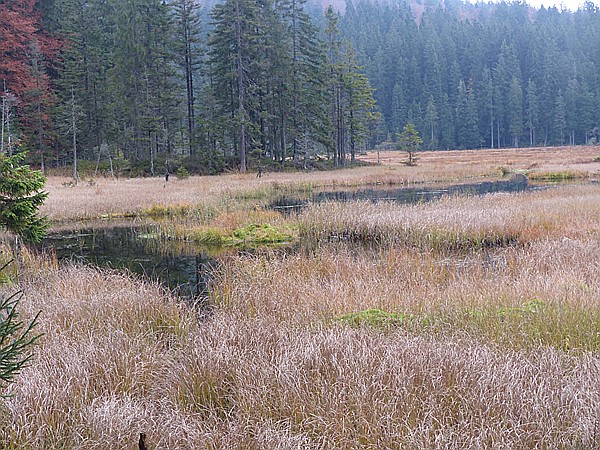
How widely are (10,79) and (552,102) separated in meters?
82.5

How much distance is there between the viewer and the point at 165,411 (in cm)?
444

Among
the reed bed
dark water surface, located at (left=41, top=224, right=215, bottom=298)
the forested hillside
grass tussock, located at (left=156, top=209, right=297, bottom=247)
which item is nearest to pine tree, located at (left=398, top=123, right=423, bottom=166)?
the reed bed

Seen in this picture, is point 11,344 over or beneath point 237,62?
beneath

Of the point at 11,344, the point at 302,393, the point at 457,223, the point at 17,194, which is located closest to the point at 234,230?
the point at 457,223

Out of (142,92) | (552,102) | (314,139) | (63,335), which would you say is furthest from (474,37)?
(63,335)

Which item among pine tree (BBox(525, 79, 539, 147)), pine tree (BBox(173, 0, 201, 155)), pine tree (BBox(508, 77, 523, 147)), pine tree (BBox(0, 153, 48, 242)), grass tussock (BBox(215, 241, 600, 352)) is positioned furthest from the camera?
pine tree (BBox(525, 79, 539, 147))

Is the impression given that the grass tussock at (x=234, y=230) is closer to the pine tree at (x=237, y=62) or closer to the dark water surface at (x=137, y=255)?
the dark water surface at (x=137, y=255)

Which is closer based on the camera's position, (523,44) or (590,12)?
(523,44)

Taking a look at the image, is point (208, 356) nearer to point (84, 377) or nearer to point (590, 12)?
point (84, 377)

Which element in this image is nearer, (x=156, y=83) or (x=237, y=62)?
(x=156, y=83)

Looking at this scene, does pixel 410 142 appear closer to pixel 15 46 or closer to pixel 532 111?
pixel 15 46

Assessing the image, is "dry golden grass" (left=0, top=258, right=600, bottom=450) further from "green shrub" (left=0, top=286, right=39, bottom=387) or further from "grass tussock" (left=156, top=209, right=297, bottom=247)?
"grass tussock" (left=156, top=209, right=297, bottom=247)

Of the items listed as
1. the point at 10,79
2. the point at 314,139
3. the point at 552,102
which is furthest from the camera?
the point at 552,102

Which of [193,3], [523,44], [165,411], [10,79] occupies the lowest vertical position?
[165,411]
